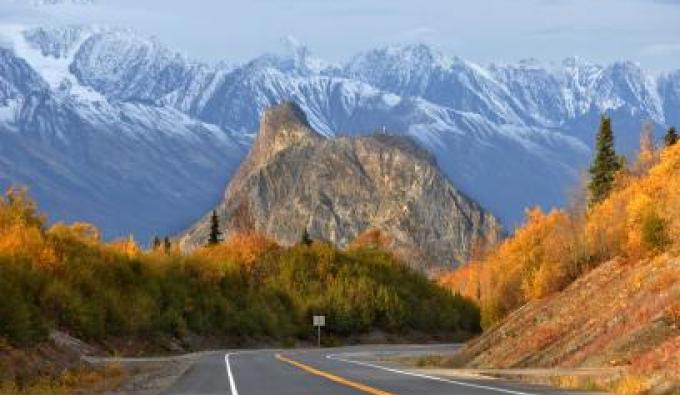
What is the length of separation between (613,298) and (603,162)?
55527 millimetres

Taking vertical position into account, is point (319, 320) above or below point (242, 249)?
below

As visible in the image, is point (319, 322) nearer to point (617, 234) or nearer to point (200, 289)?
point (200, 289)

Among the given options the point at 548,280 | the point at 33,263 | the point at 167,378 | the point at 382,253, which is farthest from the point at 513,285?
the point at 167,378

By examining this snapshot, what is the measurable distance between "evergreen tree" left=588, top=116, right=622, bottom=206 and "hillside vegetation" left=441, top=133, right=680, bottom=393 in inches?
605

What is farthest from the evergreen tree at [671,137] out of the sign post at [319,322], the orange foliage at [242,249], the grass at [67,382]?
the grass at [67,382]

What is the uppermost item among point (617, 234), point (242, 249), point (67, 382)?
point (242, 249)

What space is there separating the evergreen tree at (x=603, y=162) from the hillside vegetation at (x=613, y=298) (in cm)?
1536

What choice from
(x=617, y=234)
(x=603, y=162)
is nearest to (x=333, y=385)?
(x=617, y=234)

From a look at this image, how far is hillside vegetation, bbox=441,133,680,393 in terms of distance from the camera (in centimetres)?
4028

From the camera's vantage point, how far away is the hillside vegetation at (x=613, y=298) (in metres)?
40.3

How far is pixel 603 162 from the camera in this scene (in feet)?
350

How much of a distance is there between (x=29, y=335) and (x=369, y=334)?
84.9 meters

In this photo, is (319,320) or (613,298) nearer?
(613,298)

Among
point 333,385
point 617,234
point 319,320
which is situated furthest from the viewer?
point 319,320
